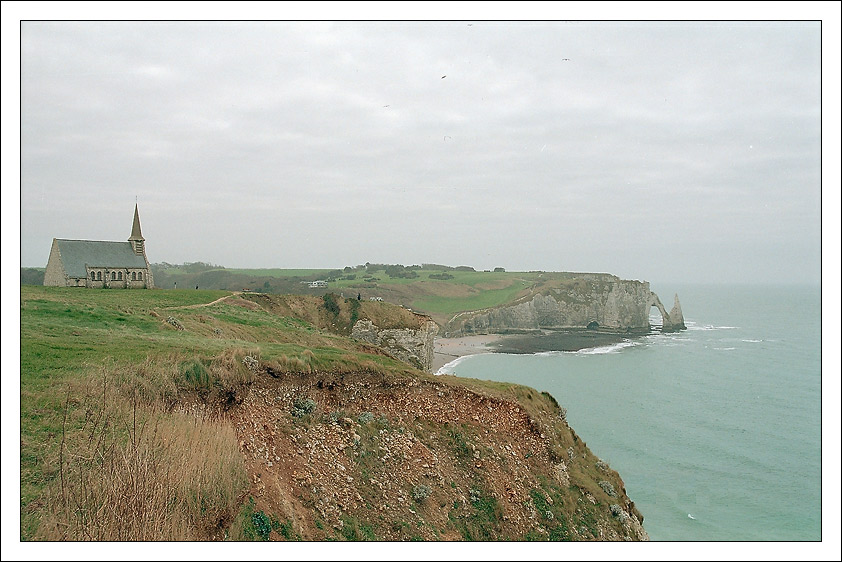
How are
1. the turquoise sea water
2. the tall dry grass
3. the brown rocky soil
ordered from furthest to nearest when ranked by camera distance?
1. the turquoise sea water
2. the brown rocky soil
3. the tall dry grass

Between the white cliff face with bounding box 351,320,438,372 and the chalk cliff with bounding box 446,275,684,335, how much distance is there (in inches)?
1161

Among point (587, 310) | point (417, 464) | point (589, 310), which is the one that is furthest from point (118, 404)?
point (589, 310)

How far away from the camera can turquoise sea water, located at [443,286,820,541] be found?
55.8ft

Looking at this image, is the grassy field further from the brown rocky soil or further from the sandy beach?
the sandy beach

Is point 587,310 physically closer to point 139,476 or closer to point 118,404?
point 118,404

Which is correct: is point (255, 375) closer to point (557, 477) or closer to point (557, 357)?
point (557, 477)

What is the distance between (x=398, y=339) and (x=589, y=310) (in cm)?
3927

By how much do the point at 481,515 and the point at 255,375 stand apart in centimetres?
451

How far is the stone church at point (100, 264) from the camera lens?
608 inches

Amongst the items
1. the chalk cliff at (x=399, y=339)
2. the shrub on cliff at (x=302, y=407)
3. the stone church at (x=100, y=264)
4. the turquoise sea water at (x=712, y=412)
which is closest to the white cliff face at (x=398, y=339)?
the chalk cliff at (x=399, y=339)

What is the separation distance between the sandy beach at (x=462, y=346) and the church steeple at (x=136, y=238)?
24.5 m

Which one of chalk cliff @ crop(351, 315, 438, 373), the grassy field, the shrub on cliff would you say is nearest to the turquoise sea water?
the shrub on cliff

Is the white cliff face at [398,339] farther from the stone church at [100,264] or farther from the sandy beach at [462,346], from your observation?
the sandy beach at [462,346]

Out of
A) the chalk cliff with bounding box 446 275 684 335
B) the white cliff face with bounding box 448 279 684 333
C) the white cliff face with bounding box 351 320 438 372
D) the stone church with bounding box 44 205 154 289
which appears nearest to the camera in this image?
the stone church with bounding box 44 205 154 289
